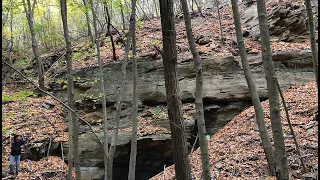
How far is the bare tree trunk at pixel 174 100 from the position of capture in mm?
4141

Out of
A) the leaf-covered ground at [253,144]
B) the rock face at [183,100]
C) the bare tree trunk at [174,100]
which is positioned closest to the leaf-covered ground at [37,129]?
the rock face at [183,100]

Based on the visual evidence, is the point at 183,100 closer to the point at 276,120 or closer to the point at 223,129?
the point at 223,129

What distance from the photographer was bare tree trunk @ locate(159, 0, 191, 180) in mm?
4141

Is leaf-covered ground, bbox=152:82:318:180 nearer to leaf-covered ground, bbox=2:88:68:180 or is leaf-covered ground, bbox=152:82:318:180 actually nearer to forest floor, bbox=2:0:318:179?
forest floor, bbox=2:0:318:179

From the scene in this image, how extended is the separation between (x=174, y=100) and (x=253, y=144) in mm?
4485

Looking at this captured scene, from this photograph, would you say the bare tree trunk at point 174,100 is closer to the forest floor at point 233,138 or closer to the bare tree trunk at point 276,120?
the bare tree trunk at point 276,120

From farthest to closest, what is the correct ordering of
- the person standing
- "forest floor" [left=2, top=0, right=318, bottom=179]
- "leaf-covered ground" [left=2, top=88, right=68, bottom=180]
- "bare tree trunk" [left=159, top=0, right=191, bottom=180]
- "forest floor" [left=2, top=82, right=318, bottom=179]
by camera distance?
1. "leaf-covered ground" [left=2, top=88, right=68, bottom=180]
2. the person standing
3. "forest floor" [left=2, top=0, right=318, bottom=179]
4. "forest floor" [left=2, top=82, right=318, bottom=179]
5. "bare tree trunk" [left=159, top=0, right=191, bottom=180]

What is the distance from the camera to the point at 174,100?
168 inches

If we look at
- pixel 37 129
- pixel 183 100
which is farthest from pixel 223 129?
pixel 37 129

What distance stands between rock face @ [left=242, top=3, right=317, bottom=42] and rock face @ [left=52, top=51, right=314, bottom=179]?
1.95 m

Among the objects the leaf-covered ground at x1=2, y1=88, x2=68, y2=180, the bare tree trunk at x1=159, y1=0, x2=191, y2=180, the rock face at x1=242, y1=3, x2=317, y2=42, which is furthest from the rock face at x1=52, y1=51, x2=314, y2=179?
the bare tree trunk at x1=159, y1=0, x2=191, y2=180

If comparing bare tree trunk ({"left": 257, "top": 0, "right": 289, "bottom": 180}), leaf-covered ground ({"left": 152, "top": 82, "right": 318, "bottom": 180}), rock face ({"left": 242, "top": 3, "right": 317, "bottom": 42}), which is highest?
rock face ({"left": 242, "top": 3, "right": 317, "bottom": 42})

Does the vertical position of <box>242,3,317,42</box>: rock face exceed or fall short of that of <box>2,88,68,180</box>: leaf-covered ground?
it exceeds it

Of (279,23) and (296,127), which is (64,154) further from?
(279,23)
